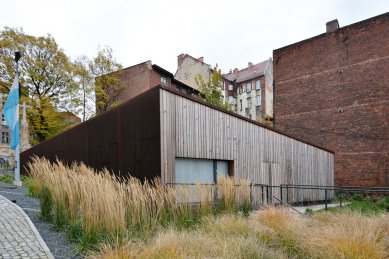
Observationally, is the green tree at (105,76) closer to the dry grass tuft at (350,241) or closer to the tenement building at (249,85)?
the tenement building at (249,85)

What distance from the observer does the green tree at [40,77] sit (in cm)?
2430

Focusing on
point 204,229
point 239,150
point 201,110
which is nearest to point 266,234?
point 204,229

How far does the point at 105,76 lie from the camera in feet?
96.9

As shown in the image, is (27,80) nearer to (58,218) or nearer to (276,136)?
(276,136)

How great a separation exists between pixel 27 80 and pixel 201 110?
18579 mm

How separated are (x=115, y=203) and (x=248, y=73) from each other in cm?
4854

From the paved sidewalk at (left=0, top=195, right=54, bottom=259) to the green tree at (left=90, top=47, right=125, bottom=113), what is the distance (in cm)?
2275

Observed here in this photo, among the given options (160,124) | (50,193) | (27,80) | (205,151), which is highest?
(27,80)

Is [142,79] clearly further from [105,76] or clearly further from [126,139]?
[126,139]

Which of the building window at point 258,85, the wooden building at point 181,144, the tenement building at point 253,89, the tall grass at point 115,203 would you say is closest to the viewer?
the tall grass at point 115,203

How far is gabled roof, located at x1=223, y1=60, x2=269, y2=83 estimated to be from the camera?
48947 millimetres

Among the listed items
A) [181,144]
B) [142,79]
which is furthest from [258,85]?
[181,144]

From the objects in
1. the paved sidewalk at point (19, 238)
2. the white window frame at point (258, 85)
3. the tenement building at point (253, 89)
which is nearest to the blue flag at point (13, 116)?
the paved sidewalk at point (19, 238)

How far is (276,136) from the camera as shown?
552 inches
